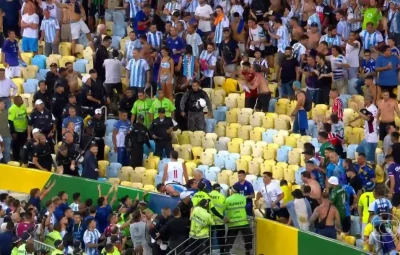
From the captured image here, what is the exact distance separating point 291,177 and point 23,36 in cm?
948

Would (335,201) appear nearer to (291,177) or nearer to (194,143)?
(291,177)

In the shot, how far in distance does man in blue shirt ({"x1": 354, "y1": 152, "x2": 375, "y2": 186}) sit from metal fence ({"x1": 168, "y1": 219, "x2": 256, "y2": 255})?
225 cm

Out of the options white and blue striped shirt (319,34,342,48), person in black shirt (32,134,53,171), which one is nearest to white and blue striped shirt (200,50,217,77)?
white and blue striped shirt (319,34,342,48)

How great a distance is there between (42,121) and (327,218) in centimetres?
789

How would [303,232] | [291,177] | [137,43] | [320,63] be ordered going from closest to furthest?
[303,232] < [291,177] < [320,63] < [137,43]

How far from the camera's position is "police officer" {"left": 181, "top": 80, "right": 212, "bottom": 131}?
3459cm

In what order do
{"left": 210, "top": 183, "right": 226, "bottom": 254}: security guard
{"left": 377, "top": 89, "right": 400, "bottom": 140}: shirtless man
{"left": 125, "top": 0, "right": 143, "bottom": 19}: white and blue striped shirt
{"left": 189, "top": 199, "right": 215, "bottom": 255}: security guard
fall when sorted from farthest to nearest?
{"left": 125, "top": 0, "right": 143, "bottom": 19}: white and blue striped shirt, {"left": 377, "top": 89, "right": 400, "bottom": 140}: shirtless man, {"left": 210, "top": 183, "right": 226, "bottom": 254}: security guard, {"left": 189, "top": 199, "right": 215, "bottom": 255}: security guard

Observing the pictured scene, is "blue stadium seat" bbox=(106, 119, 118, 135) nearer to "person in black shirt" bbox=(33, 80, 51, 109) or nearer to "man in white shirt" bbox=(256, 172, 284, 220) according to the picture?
"person in black shirt" bbox=(33, 80, 51, 109)

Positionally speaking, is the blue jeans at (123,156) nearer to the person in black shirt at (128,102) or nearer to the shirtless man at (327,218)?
the person in black shirt at (128,102)

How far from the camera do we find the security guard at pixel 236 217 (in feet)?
97.0

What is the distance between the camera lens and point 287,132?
3397cm

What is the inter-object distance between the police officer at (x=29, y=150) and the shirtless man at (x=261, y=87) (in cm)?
464

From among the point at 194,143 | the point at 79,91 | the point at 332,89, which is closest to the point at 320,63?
the point at 332,89

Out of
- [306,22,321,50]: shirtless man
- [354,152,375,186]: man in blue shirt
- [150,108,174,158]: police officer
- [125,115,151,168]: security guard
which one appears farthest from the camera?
[306,22,321,50]: shirtless man
